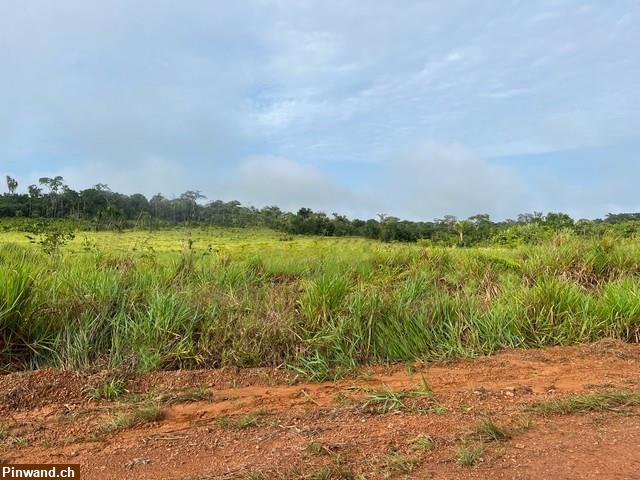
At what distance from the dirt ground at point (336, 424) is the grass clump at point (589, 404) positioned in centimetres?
2

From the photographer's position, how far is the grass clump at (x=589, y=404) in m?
3.89

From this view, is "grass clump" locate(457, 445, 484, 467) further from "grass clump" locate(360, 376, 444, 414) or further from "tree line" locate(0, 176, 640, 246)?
"tree line" locate(0, 176, 640, 246)

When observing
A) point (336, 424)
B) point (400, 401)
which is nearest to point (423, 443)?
point (336, 424)

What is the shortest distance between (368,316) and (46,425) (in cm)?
324

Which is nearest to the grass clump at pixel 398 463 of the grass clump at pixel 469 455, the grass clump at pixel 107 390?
the grass clump at pixel 469 455

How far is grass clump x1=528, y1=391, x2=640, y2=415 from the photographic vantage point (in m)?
3.89

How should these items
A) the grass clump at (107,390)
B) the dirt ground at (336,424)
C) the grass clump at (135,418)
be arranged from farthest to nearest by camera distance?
the grass clump at (107,390) < the grass clump at (135,418) < the dirt ground at (336,424)

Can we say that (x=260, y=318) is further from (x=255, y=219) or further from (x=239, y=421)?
(x=255, y=219)

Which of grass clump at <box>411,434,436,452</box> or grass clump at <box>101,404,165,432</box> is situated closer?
grass clump at <box>411,434,436,452</box>

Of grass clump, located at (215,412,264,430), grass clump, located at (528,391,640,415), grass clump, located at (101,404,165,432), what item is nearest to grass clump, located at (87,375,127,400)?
grass clump, located at (101,404,165,432)

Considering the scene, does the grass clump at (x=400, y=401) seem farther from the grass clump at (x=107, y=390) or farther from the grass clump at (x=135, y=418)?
the grass clump at (x=107, y=390)

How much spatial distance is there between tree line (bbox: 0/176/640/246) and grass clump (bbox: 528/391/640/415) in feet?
28.0

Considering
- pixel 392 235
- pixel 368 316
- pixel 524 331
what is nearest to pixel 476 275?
pixel 524 331

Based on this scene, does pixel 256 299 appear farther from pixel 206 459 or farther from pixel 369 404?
pixel 206 459
